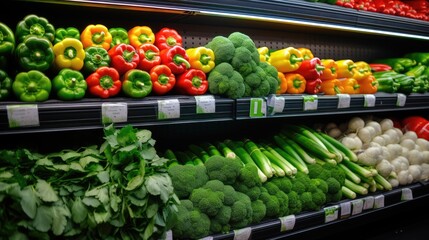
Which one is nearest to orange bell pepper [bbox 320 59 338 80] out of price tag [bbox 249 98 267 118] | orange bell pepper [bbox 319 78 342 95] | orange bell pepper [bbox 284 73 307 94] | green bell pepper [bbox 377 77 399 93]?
orange bell pepper [bbox 319 78 342 95]

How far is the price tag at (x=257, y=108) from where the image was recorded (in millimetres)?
1836

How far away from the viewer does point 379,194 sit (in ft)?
7.48

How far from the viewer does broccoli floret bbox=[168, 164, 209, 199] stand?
1624 millimetres

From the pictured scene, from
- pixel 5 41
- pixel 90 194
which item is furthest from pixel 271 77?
pixel 5 41

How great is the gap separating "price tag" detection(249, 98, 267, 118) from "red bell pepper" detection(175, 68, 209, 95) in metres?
0.27

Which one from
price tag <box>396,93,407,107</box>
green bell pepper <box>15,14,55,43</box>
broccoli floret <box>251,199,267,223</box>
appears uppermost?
→ green bell pepper <box>15,14,55,43</box>

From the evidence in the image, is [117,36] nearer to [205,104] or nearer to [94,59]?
[94,59]

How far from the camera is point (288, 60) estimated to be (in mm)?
2262

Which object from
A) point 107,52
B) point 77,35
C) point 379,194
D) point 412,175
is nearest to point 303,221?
point 379,194

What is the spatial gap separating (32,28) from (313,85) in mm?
1742

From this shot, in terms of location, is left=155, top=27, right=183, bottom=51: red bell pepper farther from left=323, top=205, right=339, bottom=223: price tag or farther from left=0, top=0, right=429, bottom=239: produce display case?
left=323, top=205, right=339, bottom=223: price tag

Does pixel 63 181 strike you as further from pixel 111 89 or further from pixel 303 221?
pixel 303 221

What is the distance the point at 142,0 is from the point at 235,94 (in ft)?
2.17

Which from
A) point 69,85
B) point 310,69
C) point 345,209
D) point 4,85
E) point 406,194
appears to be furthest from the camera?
point 406,194
